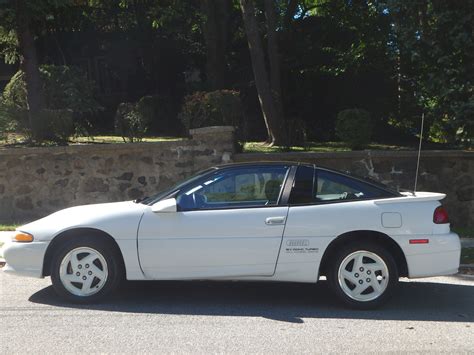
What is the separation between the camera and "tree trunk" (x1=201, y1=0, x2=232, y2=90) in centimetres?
1769

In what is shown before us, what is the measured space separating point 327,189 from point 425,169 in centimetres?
544

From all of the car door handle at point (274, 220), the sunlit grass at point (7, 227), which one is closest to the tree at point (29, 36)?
the sunlit grass at point (7, 227)

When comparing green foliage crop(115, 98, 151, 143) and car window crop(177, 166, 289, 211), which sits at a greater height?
green foliage crop(115, 98, 151, 143)

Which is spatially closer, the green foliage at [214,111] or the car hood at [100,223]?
the car hood at [100,223]

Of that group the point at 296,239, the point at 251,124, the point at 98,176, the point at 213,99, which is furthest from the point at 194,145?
the point at 251,124

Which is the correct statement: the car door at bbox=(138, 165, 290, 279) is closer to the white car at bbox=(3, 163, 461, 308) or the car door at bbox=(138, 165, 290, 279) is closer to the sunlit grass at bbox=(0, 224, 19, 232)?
the white car at bbox=(3, 163, 461, 308)

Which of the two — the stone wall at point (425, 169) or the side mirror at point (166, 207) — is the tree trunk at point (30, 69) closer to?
the stone wall at point (425, 169)

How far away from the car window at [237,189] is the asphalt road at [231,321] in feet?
3.59

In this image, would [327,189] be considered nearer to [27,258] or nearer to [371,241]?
[371,241]

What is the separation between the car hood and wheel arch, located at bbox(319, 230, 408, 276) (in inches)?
77.3

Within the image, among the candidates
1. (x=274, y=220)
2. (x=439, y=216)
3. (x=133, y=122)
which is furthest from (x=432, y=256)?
(x=133, y=122)

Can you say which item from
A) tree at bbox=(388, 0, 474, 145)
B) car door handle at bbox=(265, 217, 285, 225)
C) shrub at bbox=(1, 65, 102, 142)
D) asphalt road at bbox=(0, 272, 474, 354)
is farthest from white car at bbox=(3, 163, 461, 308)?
shrub at bbox=(1, 65, 102, 142)

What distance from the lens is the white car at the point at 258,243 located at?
579cm

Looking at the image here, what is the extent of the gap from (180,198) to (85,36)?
693 inches
